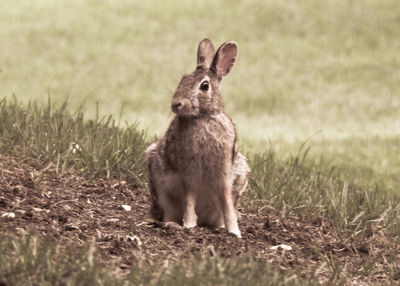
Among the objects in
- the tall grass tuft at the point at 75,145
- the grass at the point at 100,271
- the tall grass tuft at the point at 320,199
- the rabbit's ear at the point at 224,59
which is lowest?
the grass at the point at 100,271

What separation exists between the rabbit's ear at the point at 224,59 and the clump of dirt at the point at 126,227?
3.80ft

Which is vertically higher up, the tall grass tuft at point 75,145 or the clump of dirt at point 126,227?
the tall grass tuft at point 75,145

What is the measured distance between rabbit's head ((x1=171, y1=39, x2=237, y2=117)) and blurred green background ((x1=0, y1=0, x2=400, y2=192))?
335 cm

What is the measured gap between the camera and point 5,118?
7344 millimetres

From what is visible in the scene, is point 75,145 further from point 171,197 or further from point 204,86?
point 204,86

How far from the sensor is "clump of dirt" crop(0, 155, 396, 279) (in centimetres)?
486

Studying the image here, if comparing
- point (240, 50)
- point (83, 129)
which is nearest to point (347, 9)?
point (240, 50)

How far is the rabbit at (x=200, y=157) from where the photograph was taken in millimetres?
5113

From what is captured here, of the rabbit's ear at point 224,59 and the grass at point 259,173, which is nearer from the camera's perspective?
the rabbit's ear at point 224,59

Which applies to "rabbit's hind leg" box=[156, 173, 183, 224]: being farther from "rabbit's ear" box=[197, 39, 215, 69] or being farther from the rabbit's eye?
"rabbit's ear" box=[197, 39, 215, 69]

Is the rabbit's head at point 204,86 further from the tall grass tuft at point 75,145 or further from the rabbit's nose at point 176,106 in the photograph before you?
the tall grass tuft at point 75,145

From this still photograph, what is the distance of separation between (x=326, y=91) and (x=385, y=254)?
19.4ft

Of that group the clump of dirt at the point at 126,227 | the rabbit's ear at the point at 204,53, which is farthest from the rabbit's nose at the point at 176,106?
the clump of dirt at the point at 126,227

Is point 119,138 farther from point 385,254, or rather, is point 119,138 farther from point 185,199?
point 385,254
